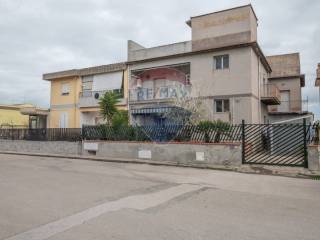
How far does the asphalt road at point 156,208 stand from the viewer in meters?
4.82

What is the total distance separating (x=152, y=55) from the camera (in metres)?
23.2

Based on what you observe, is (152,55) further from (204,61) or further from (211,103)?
(211,103)

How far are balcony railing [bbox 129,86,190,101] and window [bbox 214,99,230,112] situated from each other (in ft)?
7.42

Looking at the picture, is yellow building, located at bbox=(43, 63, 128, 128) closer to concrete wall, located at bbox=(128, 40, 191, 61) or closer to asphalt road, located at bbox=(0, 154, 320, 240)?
concrete wall, located at bbox=(128, 40, 191, 61)

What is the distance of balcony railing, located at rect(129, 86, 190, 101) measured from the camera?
21062 millimetres

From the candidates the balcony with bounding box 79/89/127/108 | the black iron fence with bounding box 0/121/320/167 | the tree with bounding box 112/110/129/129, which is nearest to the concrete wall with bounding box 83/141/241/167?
the black iron fence with bounding box 0/121/320/167

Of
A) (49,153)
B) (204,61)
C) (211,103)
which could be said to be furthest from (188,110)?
(49,153)

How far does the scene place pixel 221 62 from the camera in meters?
20.5

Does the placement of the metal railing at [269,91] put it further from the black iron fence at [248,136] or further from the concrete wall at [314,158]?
the concrete wall at [314,158]

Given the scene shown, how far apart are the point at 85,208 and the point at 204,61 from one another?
1658 cm

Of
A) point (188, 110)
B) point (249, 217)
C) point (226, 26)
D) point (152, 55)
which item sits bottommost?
point (249, 217)

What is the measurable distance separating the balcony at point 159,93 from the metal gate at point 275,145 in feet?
25.5

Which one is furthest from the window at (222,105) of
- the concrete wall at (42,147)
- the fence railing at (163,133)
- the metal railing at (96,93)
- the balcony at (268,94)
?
the concrete wall at (42,147)

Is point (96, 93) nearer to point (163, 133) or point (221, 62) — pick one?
point (221, 62)
